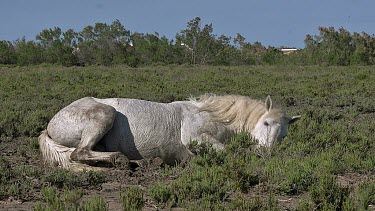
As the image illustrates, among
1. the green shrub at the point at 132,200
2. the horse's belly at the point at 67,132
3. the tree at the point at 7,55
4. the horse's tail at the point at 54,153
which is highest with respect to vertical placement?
the tree at the point at 7,55

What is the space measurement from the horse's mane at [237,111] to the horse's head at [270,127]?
0.04m

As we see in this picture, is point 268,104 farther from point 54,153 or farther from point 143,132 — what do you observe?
point 54,153

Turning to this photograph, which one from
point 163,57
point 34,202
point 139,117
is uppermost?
point 163,57

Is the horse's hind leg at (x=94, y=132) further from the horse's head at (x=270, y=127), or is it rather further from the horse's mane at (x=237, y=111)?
the horse's head at (x=270, y=127)

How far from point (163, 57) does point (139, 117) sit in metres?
44.5

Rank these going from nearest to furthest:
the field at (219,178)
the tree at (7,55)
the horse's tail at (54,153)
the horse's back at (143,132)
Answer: the field at (219,178) → the horse's tail at (54,153) → the horse's back at (143,132) → the tree at (7,55)

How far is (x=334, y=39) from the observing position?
5297cm

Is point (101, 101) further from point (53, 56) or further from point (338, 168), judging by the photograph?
point (53, 56)

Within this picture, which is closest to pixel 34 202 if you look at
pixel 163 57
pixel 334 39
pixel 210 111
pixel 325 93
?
pixel 210 111

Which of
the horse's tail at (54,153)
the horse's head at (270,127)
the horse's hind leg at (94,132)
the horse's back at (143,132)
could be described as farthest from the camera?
the horse's head at (270,127)

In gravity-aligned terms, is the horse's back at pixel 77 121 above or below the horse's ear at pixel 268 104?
below

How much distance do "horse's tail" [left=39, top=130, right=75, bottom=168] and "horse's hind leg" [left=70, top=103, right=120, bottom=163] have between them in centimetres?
14

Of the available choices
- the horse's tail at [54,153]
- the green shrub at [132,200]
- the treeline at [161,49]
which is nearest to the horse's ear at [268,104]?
the horse's tail at [54,153]

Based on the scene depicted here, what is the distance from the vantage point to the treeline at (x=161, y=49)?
49.5 m
